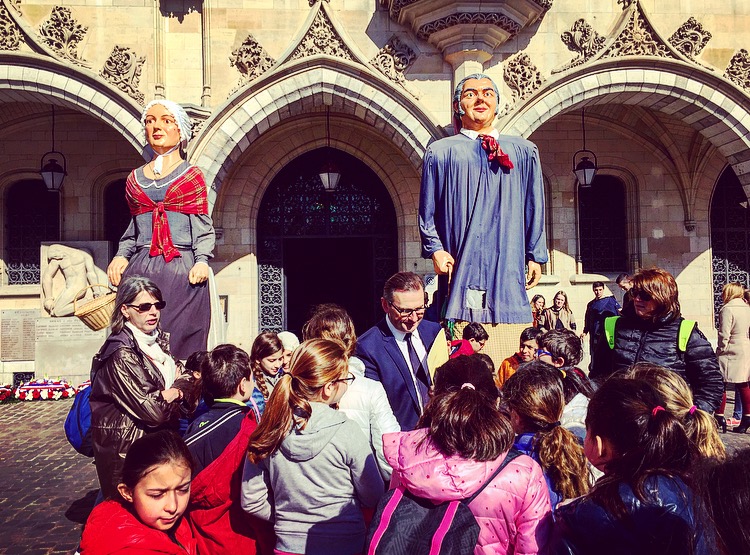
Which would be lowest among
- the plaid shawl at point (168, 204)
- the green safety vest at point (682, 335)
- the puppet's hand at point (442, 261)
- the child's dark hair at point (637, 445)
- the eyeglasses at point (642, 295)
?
the child's dark hair at point (637, 445)

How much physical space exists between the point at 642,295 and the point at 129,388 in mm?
2501

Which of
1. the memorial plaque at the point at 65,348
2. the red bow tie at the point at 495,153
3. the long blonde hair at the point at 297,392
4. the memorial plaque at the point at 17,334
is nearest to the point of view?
the long blonde hair at the point at 297,392

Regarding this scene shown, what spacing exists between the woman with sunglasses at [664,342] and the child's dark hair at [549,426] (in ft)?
3.28

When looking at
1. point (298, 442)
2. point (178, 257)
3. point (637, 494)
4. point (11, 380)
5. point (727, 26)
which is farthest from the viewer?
point (11, 380)

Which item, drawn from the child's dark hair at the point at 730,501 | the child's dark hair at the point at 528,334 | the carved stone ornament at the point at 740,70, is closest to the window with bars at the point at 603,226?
the carved stone ornament at the point at 740,70

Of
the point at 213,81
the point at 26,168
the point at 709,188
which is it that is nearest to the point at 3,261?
the point at 26,168

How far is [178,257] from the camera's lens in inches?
171

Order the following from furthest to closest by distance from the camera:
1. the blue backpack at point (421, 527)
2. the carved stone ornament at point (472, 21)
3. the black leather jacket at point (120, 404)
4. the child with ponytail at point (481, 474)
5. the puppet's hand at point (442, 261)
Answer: the carved stone ornament at point (472, 21)
the puppet's hand at point (442, 261)
the black leather jacket at point (120, 404)
the child with ponytail at point (481, 474)
the blue backpack at point (421, 527)

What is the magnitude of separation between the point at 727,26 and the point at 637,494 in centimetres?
1034

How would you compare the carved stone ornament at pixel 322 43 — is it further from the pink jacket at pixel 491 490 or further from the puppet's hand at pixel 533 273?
the pink jacket at pixel 491 490

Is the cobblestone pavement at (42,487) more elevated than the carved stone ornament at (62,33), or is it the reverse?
the carved stone ornament at (62,33)

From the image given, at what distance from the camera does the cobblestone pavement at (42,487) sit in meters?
4.35

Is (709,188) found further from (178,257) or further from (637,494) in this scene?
(637,494)

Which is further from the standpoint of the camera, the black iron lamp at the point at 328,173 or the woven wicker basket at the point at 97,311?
the black iron lamp at the point at 328,173
